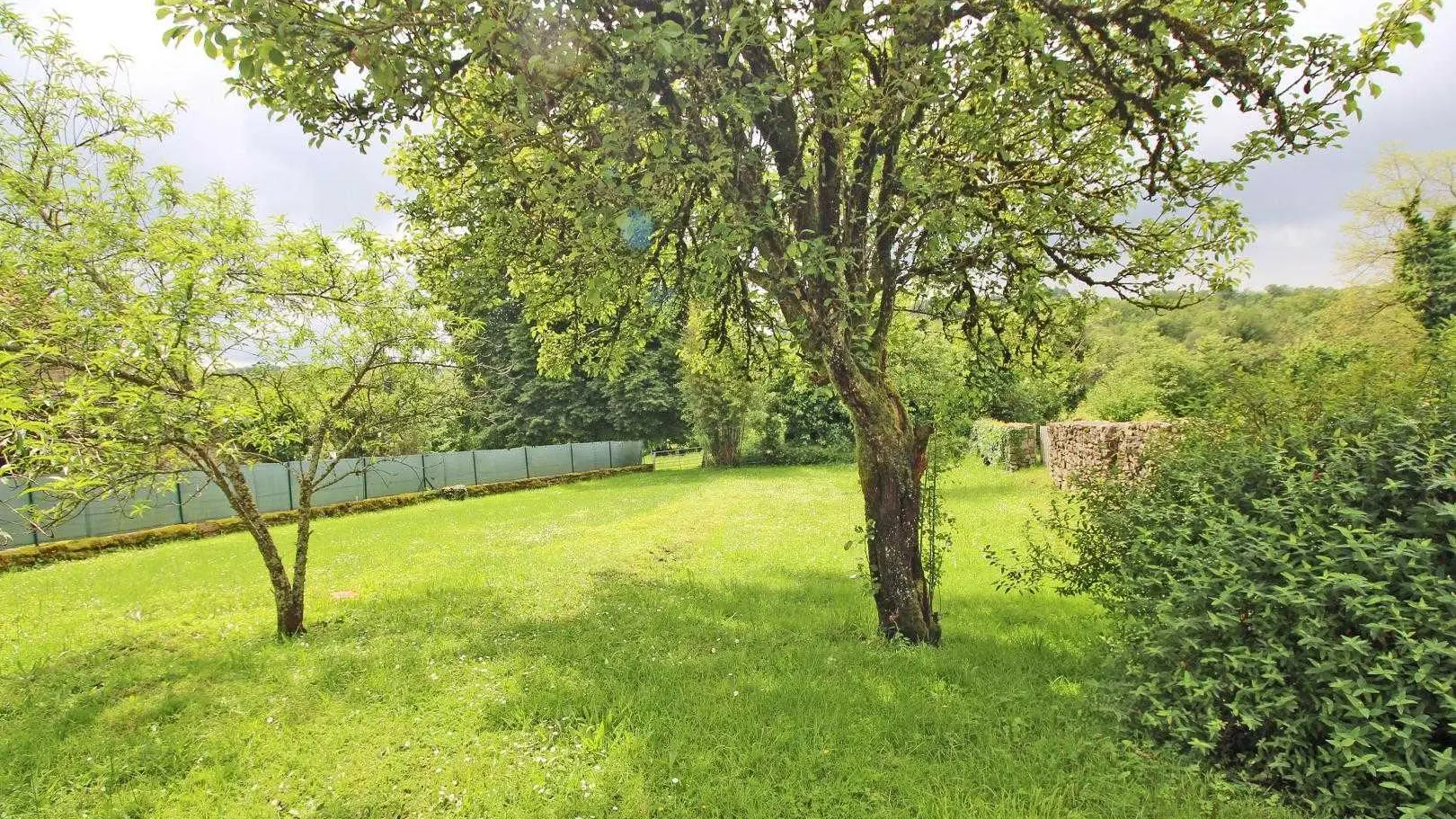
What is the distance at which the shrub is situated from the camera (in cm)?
281

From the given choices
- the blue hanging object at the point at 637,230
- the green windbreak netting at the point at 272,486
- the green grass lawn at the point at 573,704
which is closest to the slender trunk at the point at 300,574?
the green grass lawn at the point at 573,704

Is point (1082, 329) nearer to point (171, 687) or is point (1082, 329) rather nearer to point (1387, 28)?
point (1387, 28)

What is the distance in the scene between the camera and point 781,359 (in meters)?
8.45

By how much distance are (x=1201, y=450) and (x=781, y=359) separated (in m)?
5.01

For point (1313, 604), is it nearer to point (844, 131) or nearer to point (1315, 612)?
point (1315, 612)

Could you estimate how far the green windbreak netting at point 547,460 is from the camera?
2884cm

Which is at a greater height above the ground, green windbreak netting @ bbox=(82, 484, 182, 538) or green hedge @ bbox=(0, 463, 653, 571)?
green windbreak netting @ bbox=(82, 484, 182, 538)

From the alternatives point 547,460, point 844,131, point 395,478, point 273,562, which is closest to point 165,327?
point 273,562

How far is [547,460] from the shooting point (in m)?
29.6

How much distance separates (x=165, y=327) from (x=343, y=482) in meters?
18.6

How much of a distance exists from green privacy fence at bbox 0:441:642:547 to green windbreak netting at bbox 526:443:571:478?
0.04 metres

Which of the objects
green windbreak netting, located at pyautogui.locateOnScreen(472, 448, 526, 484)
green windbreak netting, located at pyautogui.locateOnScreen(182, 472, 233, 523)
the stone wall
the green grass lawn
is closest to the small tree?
the green grass lawn

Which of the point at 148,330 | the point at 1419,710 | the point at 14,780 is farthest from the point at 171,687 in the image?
the point at 1419,710

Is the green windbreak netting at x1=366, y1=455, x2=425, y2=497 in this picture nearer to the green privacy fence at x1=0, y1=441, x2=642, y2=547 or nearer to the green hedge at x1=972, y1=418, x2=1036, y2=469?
the green privacy fence at x1=0, y1=441, x2=642, y2=547
